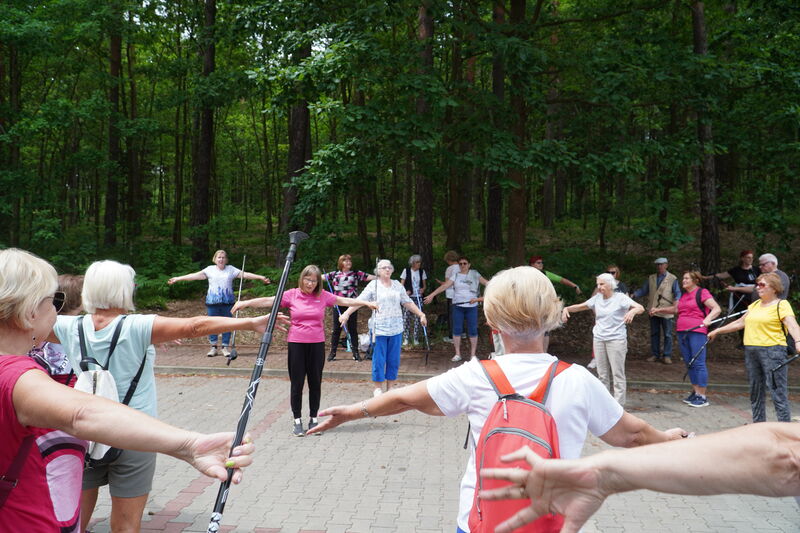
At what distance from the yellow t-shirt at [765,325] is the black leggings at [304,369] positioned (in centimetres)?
528

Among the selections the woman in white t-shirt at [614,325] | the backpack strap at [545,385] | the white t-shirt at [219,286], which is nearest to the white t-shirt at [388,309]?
the woman in white t-shirt at [614,325]

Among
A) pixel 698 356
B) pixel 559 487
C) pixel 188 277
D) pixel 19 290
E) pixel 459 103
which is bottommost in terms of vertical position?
pixel 698 356

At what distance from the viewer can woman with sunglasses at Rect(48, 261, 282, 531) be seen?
351 cm

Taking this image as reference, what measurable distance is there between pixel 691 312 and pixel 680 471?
932 centimetres

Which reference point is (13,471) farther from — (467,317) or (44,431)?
(467,317)

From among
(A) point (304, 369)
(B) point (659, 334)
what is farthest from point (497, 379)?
(B) point (659, 334)

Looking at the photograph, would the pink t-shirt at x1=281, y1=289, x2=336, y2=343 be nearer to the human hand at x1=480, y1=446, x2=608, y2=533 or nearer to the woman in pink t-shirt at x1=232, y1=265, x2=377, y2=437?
the woman in pink t-shirt at x1=232, y1=265, x2=377, y2=437

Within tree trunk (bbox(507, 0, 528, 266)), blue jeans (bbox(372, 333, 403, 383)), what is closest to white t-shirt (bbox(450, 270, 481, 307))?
tree trunk (bbox(507, 0, 528, 266))

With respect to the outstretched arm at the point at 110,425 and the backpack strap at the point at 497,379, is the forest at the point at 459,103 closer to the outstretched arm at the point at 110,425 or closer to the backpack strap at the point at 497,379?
the backpack strap at the point at 497,379

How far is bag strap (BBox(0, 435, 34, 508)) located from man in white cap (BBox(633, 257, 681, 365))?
37.2ft

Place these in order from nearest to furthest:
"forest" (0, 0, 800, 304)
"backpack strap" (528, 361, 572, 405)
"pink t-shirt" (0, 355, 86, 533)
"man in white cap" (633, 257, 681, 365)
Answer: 1. "pink t-shirt" (0, 355, 86, 533)
2. "backpack strap" (528, 361, 572, 405)
3. "forest" (0, 0, 800, 304)
4. "man in white cap" (633, 257, 681, 365)

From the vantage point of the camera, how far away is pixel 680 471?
131 cm

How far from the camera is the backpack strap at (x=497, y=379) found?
7.69 feet

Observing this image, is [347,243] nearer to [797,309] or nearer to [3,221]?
[3,221]
